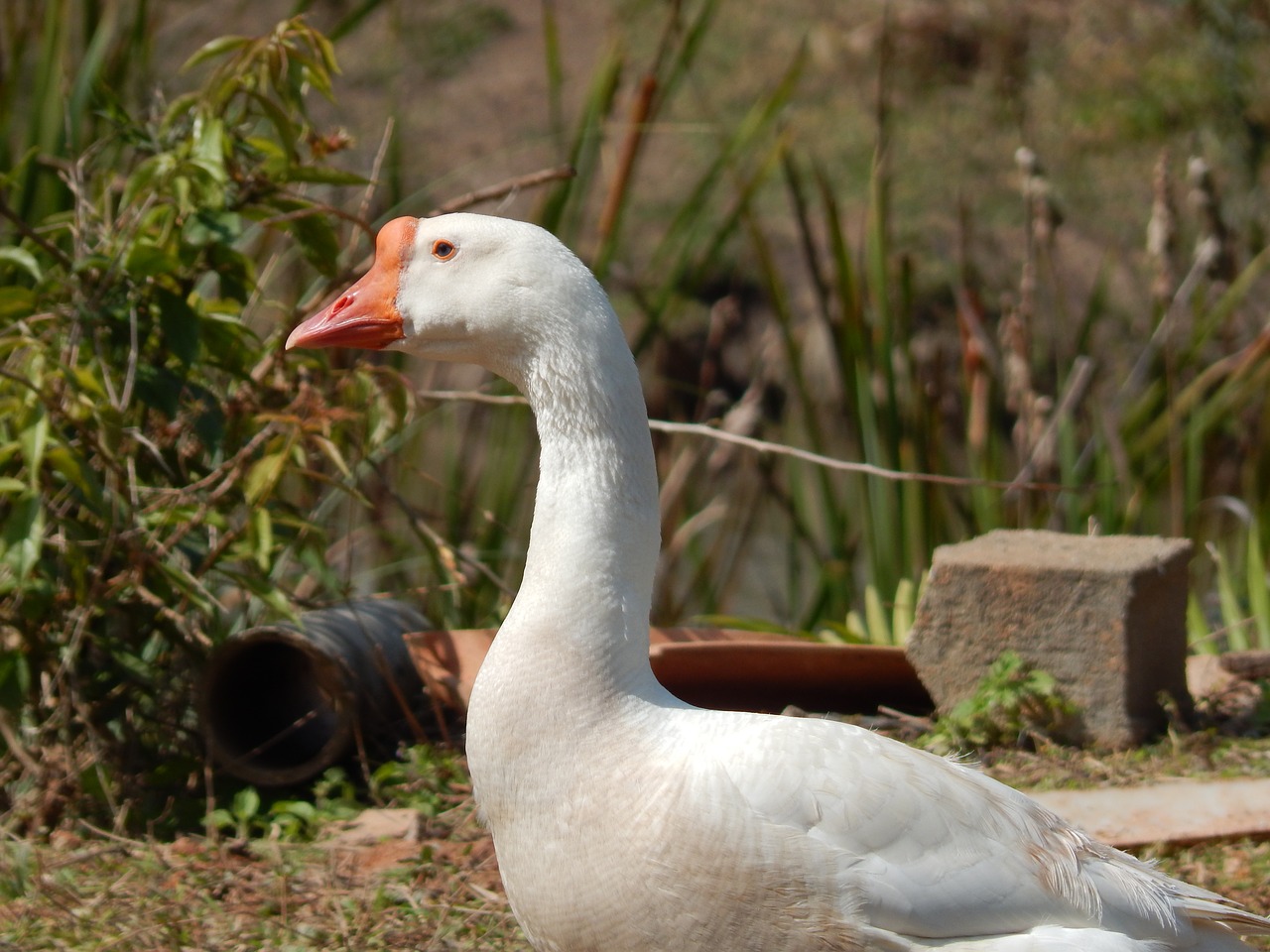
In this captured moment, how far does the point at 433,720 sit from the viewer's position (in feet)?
10.7

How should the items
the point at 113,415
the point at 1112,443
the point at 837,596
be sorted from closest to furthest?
the point at 113,415 → the point at 1112,443 → the point at 837,596

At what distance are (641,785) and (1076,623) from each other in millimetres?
1538

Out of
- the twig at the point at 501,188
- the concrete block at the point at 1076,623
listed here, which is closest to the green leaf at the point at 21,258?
the twig at the point at 501,188

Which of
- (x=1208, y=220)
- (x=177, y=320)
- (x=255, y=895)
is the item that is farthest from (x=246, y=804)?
(x=1208, y=220)

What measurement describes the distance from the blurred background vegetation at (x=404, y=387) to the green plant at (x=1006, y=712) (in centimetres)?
41

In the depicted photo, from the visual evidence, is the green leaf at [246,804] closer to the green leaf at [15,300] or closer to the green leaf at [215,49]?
the green leaf at [15,300]

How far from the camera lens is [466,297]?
1.80m

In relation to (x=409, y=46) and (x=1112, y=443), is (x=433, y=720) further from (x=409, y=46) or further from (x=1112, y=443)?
(x=409, y=46)

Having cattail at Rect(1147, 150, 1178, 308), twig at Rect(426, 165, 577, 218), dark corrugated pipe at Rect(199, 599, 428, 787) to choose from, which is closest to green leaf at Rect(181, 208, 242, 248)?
twig at Rect(426, 165, 577, 218)

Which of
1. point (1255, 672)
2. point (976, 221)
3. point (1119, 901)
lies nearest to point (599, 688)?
point (1119, 901)

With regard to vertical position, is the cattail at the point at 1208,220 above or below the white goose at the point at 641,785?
above

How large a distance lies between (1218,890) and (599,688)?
1.33m

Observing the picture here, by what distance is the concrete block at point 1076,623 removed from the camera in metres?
2.87

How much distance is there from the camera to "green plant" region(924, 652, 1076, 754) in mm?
2883
